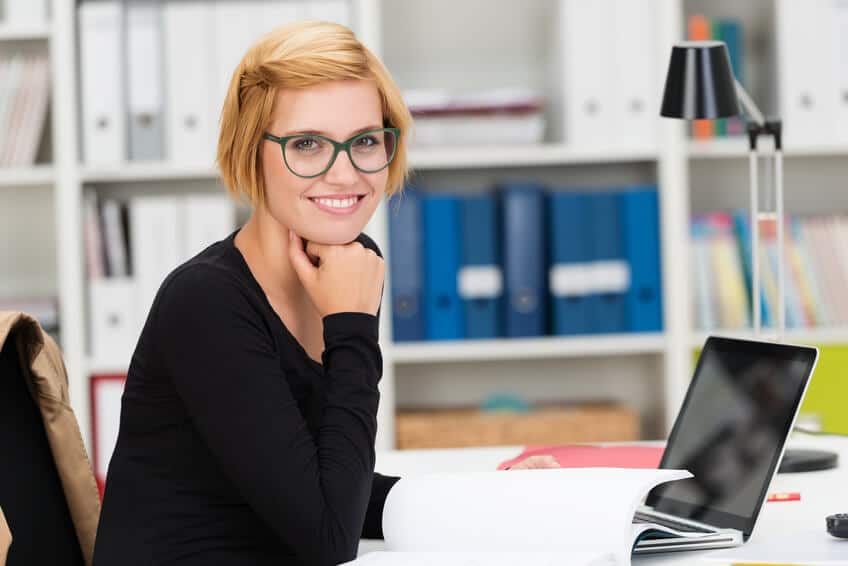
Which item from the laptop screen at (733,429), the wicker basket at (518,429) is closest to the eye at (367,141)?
the laptop screen at (733,429)

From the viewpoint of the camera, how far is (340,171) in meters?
1.32

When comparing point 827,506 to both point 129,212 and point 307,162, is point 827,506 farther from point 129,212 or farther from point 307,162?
point 129,212

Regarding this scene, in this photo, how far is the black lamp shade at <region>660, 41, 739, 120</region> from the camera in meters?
1.67

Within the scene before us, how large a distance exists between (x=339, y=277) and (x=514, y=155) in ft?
5.75

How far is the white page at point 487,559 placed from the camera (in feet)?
3.70

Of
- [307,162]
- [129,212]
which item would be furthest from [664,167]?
[307,162]

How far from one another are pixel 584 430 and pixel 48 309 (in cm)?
131

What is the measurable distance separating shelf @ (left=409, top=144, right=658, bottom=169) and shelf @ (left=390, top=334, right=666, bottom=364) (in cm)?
42

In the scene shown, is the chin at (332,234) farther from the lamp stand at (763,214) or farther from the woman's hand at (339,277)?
the lamp stand at (763,214)

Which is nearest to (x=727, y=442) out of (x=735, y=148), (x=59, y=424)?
(x=59, y=424)

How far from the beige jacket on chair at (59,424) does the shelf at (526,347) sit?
171 centimetres

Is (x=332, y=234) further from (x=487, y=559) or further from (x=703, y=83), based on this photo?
(x=703, y=83)

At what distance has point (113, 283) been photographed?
301 cm

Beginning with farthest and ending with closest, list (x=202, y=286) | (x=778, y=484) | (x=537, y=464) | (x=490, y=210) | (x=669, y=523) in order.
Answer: (x=490, y=210) < (x=778, y=484) < (x=537, y=464) < (x=669, y=523) < (x=202, y=286)
